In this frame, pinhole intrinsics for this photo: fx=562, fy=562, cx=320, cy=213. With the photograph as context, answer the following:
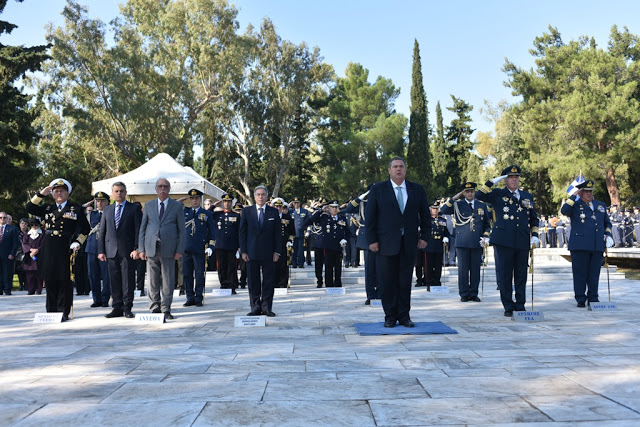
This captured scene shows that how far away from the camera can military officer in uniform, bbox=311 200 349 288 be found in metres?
12.9

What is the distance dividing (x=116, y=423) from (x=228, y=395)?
809mm

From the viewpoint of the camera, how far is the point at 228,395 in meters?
3.88

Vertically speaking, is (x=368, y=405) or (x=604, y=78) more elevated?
(x=604, y=78)

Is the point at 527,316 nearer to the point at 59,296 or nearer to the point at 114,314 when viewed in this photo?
the point at 114,314

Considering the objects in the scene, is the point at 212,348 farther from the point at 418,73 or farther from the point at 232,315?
the point at 418,73

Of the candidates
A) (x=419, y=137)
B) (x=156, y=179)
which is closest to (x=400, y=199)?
(x=156, y=179)

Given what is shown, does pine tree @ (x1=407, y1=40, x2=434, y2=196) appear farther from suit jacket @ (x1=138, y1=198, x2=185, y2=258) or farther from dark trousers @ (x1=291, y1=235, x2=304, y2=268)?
suit jacket @ (x1=138, y1=198, x2=185, y2=258)

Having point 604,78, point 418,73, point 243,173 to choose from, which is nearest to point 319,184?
point 243,173

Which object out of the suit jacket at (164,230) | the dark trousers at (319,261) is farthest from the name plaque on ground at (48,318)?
the dark trousers at (319,261)

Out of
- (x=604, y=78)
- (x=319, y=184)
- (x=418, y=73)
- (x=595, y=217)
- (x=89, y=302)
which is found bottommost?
(x=89, y=302)

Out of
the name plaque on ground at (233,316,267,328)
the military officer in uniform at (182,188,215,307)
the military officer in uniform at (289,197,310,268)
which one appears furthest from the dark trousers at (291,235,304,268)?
the name plaque on ground at (233,316,267,328)

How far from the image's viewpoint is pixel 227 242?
40.6ft

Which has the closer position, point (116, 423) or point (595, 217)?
point (116, 423)

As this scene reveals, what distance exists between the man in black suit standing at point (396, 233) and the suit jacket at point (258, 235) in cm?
188
